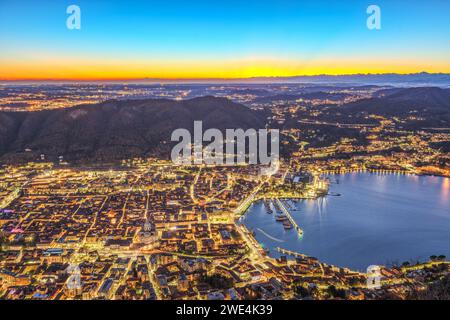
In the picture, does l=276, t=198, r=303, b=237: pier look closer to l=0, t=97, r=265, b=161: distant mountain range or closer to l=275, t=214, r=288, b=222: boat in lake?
l=275, t=214, r=288, b=222: boat in lake

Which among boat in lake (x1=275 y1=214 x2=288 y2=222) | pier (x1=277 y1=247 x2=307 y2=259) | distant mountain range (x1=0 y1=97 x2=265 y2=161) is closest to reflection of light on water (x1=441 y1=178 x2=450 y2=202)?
boat in lake (x1=275 y1=214 x2=288 y2=222)

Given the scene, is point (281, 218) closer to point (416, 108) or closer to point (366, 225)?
point (366, 225)

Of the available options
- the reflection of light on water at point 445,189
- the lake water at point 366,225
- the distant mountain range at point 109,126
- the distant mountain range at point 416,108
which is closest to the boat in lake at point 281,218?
the lake water at point 366,225

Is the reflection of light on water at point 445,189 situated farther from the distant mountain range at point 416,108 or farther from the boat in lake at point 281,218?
the distant mountain range at point 416,108

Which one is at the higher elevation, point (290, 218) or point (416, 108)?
point (416, 108)

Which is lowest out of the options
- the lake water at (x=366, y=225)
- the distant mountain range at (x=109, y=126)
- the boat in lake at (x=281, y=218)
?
the lake water at (x=366, y=225)

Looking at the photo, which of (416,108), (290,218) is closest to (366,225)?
(290,218)
